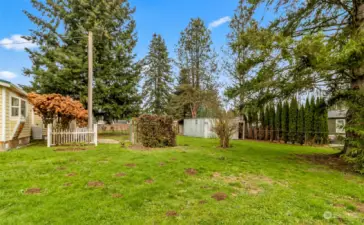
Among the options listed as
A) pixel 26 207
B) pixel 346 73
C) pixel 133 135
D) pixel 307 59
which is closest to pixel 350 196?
pixel 307 59

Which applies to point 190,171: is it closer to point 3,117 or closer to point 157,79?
point 3,117

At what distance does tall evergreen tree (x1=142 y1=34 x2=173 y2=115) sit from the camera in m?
27.5

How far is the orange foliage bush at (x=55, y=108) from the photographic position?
9594 mm

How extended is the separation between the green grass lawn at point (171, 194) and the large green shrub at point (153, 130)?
3680mm

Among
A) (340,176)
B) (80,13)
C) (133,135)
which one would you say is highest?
(80,13)

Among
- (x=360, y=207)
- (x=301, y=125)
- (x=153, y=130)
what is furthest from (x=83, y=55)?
(x=360, y=207)

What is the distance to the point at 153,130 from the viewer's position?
988cm

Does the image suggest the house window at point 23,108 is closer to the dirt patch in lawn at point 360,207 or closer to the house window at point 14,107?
the house window at point 14,107

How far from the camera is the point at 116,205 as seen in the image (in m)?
3.30

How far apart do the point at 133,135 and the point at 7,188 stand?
674cm

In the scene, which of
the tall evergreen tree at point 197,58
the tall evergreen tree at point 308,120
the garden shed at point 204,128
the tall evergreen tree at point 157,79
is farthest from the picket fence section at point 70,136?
the tall evergreen tree at point 157,79

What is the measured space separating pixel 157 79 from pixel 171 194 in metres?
24.8

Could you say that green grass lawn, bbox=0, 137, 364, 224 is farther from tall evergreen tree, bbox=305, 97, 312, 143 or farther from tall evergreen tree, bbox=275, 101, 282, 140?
tall evergreen tree, bbox=275, 101, 282, 140

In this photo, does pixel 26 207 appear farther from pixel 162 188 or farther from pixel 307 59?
pixel 307 59
